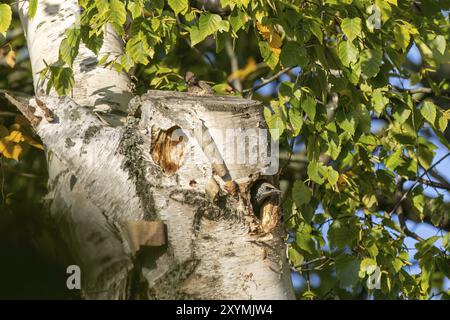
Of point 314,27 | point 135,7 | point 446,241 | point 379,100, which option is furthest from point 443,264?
point 135,7

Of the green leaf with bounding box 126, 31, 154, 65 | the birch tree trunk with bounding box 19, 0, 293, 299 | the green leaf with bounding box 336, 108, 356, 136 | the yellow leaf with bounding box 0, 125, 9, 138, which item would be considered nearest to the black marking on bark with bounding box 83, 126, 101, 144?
the birch tree trunk with bounding box 19, 0, 293, 299

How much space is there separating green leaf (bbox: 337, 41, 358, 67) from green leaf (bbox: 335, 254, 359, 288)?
1.02 meters

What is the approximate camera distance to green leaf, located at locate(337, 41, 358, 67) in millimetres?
3125

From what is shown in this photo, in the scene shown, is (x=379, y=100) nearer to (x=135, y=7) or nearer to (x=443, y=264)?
(x=443, y=264)

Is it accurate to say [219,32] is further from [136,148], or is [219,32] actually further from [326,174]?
[136,148]

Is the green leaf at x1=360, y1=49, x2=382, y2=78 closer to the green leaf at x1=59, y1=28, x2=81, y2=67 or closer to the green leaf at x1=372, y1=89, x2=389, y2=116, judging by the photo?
the green leaf at x1=372, y1=89, x2=389, y2=116

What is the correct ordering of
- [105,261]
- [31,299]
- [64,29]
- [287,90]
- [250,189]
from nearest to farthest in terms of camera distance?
1. [31,299]
2. [105,261]
3. [250,189]
4. [287,90]
5. [64,29]

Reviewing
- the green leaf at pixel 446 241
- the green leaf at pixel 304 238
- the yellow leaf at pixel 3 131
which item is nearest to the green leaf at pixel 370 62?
the green leaf at pixel 304 238

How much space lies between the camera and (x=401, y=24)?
342cm

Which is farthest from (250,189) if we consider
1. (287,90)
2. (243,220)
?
(287,90)

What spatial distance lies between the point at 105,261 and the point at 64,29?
1.71 m

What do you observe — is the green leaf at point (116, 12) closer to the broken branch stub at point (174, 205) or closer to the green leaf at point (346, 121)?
the broken branch stub at point (174, 205)

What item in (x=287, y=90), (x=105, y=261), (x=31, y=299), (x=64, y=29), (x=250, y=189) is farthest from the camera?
(x=64, y=29)

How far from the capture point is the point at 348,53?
3133 millimetres
